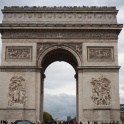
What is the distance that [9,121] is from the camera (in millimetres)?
31578

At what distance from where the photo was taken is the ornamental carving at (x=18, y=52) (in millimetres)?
33312

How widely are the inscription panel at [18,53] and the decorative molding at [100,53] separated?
5961mm

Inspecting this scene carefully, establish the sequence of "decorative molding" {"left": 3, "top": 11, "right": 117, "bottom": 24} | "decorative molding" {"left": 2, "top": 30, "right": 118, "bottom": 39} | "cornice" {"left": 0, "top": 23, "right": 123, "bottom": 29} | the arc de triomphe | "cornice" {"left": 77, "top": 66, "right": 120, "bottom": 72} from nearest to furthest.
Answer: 1. the arc de triomphe
2. "cornice" {"left": 77, "top": 66, "right": 120, "bottom": 72}
3. "cornice" {"left": 0, "top": 23, "right": 123, "bottom": 29}
4. "decorative molding" {"left": 2, "top": 30, "right": 118, "bottom": 39}
5. "decorative molding" {"left": 3, "top": 11, "right": 117, "bottom": 24}

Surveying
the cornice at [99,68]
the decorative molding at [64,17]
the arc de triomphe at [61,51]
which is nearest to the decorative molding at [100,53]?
the arc de triomphe at [61,51]

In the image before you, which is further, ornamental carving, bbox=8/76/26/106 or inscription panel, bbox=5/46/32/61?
inscription panel, bbox=5/46/32/61

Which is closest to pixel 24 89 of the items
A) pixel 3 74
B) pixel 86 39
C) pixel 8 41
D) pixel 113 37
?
pixel 3 74

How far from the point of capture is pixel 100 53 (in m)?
33.4

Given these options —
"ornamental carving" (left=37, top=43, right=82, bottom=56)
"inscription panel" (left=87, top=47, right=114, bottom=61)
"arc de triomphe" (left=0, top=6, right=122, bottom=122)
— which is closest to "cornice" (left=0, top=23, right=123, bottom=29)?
"arc de triomphe" (left=0, top=6, right=122, bottom=122)

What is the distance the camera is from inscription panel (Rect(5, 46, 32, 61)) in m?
33.3

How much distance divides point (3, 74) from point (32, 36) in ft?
15.7

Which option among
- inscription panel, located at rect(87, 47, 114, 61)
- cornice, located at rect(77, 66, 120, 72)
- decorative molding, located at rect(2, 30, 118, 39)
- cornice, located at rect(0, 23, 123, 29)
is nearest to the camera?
cornice, located at rect(77, 66, 120, 72)

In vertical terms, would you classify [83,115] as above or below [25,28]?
below

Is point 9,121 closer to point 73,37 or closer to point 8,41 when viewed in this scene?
point 8,41

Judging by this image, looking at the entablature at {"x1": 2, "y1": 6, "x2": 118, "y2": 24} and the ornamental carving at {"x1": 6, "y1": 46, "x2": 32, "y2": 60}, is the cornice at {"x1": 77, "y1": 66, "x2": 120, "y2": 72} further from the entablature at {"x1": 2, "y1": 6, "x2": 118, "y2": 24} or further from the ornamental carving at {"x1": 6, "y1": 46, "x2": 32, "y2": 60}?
the ornamental carving at {"x1": 6, "y1": 46, "x2": 32, "y2": 60}
